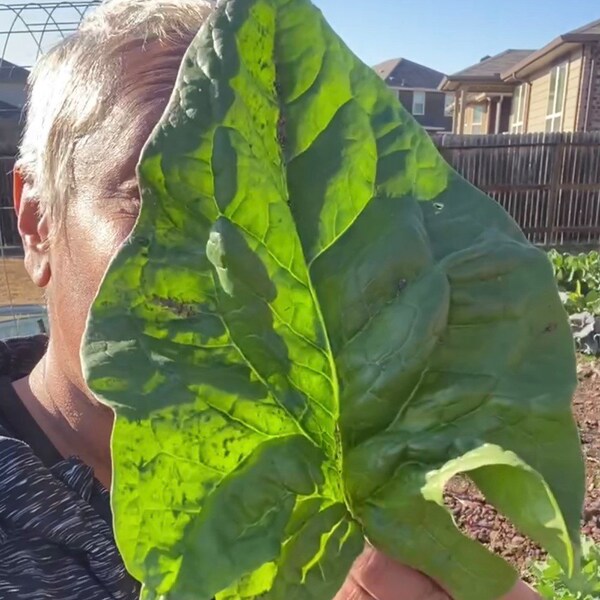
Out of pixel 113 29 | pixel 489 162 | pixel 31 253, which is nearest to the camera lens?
pixel 113 29

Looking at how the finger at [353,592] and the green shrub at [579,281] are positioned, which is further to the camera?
the green shrub at [579,281]

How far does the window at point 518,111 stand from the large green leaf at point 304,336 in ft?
64.5

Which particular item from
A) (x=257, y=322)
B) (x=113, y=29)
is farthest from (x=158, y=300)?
(x=113, y=29)

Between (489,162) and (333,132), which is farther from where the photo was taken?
(489,162)

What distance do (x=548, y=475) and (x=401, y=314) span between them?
15 cm

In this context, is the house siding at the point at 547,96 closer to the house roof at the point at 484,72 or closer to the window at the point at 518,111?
the window at the point at 518,111

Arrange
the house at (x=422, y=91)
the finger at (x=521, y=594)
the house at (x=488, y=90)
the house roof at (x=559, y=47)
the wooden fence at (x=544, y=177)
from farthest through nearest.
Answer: the house at (x=422, y=91) → the house at (x=488, y=90) → the house roof at (x=559, y=47) → the wooden fence at (x=544, y=177) → the finger at (x=521, y=594)

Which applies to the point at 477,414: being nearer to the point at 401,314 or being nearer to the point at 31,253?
the point at 401,314

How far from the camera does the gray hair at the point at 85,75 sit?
44.4 inches

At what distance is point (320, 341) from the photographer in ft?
1.92

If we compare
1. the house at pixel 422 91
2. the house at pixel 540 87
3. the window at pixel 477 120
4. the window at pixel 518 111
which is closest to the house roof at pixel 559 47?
the house at pixel 540 87

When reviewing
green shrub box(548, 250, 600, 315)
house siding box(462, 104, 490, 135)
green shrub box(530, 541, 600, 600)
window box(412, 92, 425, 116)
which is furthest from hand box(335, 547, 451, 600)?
window box(412, 92, 425, 116)

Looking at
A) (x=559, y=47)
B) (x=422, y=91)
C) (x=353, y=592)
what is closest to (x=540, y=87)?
(x=559, y=47)

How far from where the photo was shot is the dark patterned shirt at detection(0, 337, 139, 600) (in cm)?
106
